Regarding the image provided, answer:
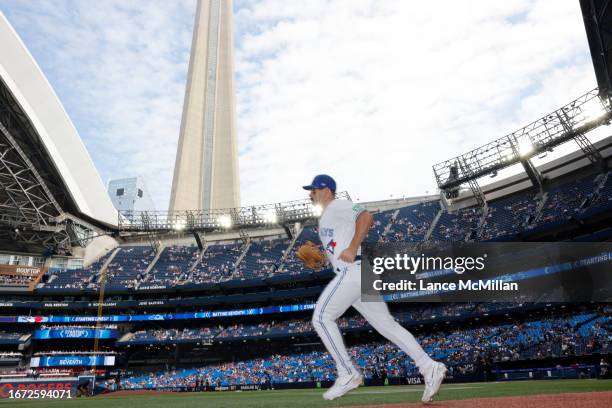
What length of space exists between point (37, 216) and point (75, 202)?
4.44 meters

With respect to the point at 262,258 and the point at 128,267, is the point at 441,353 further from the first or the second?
the point at 128,267

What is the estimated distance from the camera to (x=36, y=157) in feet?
142

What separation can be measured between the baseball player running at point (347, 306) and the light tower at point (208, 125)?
76318 millimetres

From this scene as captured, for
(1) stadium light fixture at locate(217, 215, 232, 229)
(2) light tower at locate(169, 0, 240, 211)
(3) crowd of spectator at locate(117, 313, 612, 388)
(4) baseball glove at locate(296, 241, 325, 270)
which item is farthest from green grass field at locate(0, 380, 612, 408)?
(2) light tower at locate(169, 0, 240, 211)

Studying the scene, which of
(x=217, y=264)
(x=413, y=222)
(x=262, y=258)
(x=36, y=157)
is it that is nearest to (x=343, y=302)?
(x=413, y=222)

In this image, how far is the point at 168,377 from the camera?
140 ft

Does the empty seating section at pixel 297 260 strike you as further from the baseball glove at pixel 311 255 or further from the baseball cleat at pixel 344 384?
the baseball cleat at pixel 344 384

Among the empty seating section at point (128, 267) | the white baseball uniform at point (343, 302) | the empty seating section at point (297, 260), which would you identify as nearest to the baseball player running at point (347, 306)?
the white baseball uniform at point (343, 302)

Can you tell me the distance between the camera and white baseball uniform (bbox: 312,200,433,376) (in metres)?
4.96

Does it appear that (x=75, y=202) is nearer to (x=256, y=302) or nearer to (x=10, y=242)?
(x=10, y=242)

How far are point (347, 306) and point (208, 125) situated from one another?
272 ft

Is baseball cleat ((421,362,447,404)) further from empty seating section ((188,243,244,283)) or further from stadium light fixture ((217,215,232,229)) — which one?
stadium light fixture ((217,215,232,229))

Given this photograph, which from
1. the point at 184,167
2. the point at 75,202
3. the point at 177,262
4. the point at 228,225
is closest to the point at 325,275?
the point at 228,225

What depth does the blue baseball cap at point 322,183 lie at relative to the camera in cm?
545
